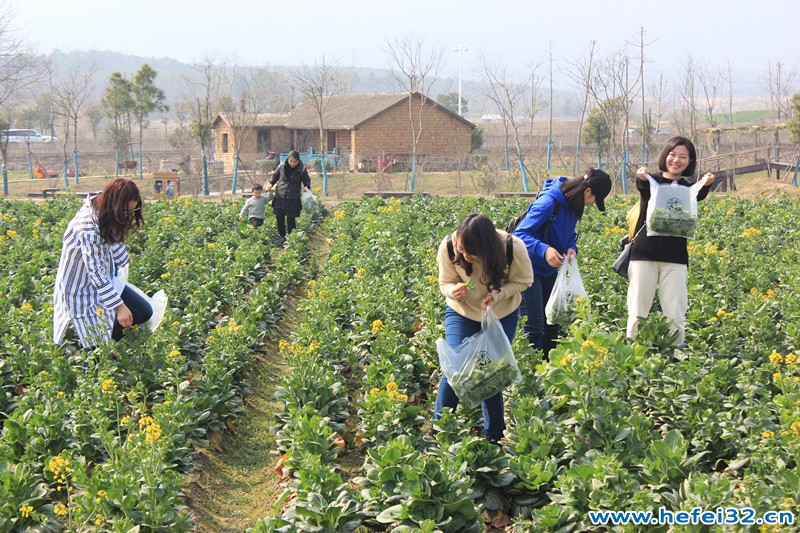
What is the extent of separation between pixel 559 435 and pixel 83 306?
3831 millimetres

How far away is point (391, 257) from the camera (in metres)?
11.8

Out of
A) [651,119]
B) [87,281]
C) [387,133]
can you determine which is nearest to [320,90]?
[387,133]

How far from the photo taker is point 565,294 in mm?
6773

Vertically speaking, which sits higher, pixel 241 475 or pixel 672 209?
pixel 672 209

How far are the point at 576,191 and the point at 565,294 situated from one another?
801 millimetres

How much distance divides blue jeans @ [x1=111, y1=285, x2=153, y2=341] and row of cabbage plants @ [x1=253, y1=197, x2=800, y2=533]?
1.21 m

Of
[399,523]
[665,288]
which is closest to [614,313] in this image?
[665,288]

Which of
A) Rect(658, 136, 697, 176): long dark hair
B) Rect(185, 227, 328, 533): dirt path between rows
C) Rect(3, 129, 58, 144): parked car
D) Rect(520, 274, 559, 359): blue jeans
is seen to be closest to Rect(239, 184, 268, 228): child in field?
Rect(185, 227, 328, 533): dirt path between rows

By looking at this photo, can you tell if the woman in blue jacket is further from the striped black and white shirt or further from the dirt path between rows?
the striped black and white shirt

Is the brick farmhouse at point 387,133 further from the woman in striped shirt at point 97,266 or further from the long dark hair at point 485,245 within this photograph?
the long dark hair at point 485,245

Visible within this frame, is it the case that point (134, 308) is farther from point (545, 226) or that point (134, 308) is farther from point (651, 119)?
point (651, 119)

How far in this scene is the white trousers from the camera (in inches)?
269

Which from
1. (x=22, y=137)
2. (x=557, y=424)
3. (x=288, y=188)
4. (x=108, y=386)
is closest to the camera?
(x=557, y=424)

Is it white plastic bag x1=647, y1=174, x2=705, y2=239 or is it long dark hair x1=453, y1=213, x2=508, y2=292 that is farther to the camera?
white plastic bag x1=647, y1=174, x2=705, y2=239
